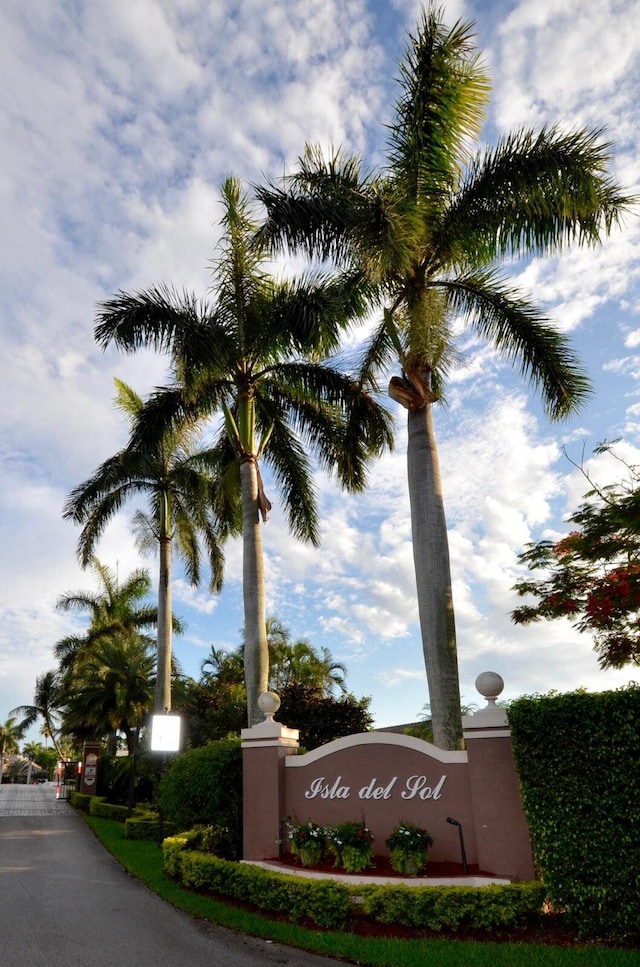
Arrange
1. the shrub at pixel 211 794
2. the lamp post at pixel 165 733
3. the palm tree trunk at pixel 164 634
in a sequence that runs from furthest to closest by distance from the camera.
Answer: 1. the palm tree trunk at pixel 164 634
2. the lamp post at pixel 165 733
3. the shrub at pixel 211 794

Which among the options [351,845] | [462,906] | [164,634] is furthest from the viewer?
[164,634]

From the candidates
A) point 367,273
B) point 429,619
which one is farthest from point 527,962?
point 367,273

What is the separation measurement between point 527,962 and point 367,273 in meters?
9.98

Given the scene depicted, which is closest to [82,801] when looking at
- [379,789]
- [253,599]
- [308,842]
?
[253,599]

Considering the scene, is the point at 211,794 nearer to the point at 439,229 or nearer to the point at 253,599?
the point at 253,599

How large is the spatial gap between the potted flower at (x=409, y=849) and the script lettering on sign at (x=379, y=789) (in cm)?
52

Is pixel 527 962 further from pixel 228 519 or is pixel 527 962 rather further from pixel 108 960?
pixel 228 519

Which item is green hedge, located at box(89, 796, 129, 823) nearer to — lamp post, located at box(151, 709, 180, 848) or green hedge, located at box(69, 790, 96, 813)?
green hedge, located at box(69, 790, 96, 813)

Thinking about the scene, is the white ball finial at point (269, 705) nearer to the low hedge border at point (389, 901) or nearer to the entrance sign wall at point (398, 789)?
the entrance sign wall at point (398, 789)

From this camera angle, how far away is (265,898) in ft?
31.1

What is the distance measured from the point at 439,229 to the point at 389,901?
1079 centimetres

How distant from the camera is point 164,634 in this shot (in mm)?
23000

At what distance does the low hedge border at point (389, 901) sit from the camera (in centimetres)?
787

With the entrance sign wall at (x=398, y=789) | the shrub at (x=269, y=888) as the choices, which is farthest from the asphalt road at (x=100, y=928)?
the entrance sign wall at (x=398, y=789)
